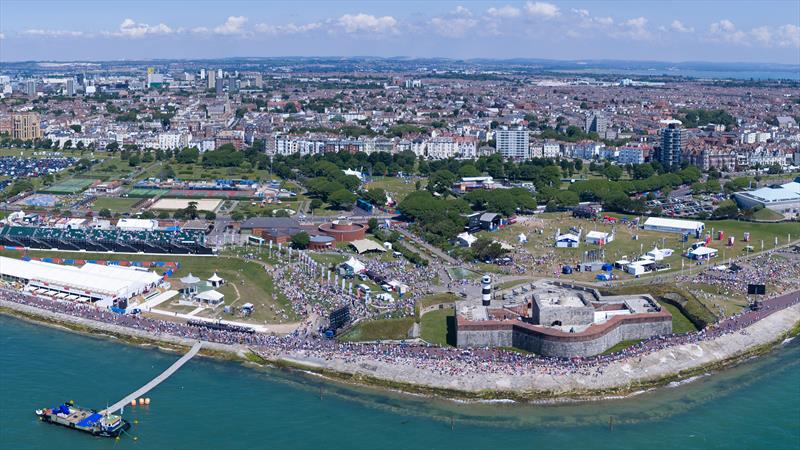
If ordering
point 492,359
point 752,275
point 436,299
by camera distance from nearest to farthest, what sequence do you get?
point 492,359 < point 436,299 < point 752,275

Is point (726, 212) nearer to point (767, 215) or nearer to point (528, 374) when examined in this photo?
point (767, 215)

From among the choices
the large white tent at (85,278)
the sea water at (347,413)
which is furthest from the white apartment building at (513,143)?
the sea water at (347,413)

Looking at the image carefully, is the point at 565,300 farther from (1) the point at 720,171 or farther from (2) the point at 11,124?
(2) the point at 11,124

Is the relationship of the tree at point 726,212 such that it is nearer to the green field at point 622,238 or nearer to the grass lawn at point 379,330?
the green field at point 622,238

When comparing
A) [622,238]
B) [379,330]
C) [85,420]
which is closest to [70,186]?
[622,238]

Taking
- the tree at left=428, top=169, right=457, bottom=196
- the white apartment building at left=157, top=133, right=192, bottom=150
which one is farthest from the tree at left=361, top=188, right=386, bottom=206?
the white apartment building at left=157, top=133, right=192, bottom=150

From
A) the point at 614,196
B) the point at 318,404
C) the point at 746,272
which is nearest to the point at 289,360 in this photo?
the point at 318,404
